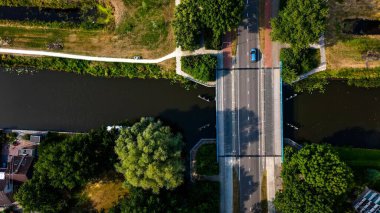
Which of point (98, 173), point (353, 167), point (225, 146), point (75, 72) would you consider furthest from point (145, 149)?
point (353, 167)

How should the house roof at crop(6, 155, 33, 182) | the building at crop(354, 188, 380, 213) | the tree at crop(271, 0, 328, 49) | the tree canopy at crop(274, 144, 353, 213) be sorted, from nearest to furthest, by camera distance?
1. the tree canopy at crop(274, 144, 353, 213)
2. the tree at crop(271, 0, 328, 49)
3. the building at crop(354, 188, 380, 213)
4. the house roof at crop(6, 155, 33, 182)

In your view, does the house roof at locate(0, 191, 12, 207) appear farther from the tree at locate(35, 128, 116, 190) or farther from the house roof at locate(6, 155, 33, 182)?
the tree at locate(35, 128, 116, 190)

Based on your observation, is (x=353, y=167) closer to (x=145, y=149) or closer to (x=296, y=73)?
(x=296, y=73)

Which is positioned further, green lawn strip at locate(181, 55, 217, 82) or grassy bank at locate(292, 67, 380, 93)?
grassy bank at locate(292, 67, 380, 93)

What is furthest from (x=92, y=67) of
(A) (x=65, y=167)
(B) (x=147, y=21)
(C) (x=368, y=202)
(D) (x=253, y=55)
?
(C) (x=368, y=202)

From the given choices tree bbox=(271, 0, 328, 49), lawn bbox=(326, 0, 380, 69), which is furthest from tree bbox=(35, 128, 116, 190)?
lawn bbox=(326, 0, 380, 69)

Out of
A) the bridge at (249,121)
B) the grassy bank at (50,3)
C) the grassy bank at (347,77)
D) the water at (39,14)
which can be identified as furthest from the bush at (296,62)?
the water at (39,14)

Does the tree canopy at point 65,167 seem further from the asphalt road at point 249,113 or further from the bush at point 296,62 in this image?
the bush at point 296,62

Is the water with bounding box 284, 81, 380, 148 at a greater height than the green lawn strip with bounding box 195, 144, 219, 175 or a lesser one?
greater
